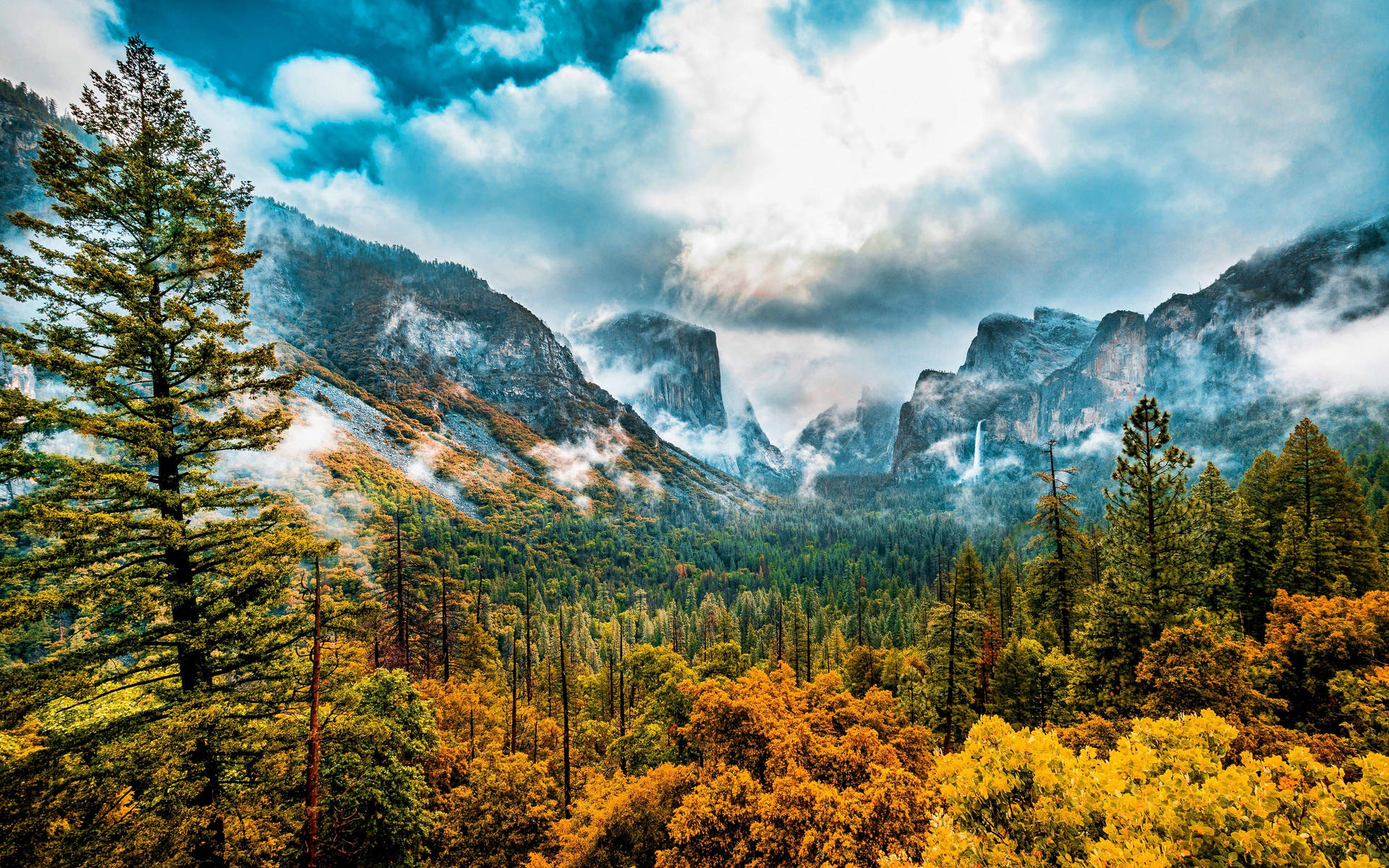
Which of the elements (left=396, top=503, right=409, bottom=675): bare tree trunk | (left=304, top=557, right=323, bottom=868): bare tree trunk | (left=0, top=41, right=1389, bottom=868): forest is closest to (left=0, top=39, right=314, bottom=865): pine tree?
(left=0, top=41, right=1389, bottom=868): forest

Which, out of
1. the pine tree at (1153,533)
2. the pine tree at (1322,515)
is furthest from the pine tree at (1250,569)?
A: the pine tree at (1153,533)

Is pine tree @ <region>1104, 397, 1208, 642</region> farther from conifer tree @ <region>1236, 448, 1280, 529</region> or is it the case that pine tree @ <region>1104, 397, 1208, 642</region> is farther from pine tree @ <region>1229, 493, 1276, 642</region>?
conifer tree @ <region>1236, 448, 1280, 529</region>

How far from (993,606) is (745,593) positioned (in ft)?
199

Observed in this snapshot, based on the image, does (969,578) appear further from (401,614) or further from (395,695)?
(401,614)

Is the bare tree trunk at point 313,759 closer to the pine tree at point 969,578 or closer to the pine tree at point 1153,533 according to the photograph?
the pine tree at point 1153,533

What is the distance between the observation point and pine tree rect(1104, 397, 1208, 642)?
57.0 feet

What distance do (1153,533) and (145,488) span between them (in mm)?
31333

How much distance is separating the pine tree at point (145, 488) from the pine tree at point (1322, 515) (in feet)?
131

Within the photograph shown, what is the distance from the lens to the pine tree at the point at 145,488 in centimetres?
958

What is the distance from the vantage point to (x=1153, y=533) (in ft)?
59.7

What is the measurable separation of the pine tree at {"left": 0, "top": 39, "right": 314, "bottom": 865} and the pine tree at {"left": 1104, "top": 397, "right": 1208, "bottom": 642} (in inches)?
1063

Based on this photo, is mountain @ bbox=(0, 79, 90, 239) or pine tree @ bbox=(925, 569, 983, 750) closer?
pine tree @ bbox=(925, 569, 983, 750)

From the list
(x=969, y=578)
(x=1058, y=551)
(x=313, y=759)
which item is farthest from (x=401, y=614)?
(x=969, y=578)

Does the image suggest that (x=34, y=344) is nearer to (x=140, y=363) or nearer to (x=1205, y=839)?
(x=140, y=363)
